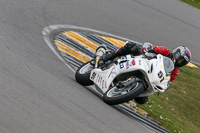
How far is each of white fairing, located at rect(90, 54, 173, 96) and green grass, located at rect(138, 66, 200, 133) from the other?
4.28 feet

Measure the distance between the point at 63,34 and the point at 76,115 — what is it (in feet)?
17.0

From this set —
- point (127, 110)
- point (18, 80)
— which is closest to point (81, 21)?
point (127, 110)

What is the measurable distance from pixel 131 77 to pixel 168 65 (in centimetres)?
78

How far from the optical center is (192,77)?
1119 cm

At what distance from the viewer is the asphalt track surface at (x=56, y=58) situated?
473cm

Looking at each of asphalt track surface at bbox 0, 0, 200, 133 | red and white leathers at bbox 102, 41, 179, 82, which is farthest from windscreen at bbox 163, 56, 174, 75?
asphalt track surface at bbox 0, 0, 200, 133

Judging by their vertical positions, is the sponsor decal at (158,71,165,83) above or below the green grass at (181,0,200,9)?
above

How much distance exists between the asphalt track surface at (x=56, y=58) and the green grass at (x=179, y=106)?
1394 mm

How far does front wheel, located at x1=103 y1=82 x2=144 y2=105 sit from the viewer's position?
6074 millimetres

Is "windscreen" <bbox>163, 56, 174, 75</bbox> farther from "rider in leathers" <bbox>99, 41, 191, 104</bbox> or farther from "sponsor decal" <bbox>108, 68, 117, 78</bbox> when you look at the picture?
"sponsor decal" <bbox>108, 68, 117, 78</bbox>

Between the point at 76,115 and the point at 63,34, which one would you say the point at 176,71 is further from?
the point at 63,34

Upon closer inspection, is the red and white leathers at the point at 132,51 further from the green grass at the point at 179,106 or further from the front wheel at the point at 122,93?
the green grass at the point at 179,106

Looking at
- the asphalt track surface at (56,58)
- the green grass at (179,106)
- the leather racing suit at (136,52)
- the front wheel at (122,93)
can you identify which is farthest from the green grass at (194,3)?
the front wheel at (122,93)

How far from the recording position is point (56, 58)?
807 cm
